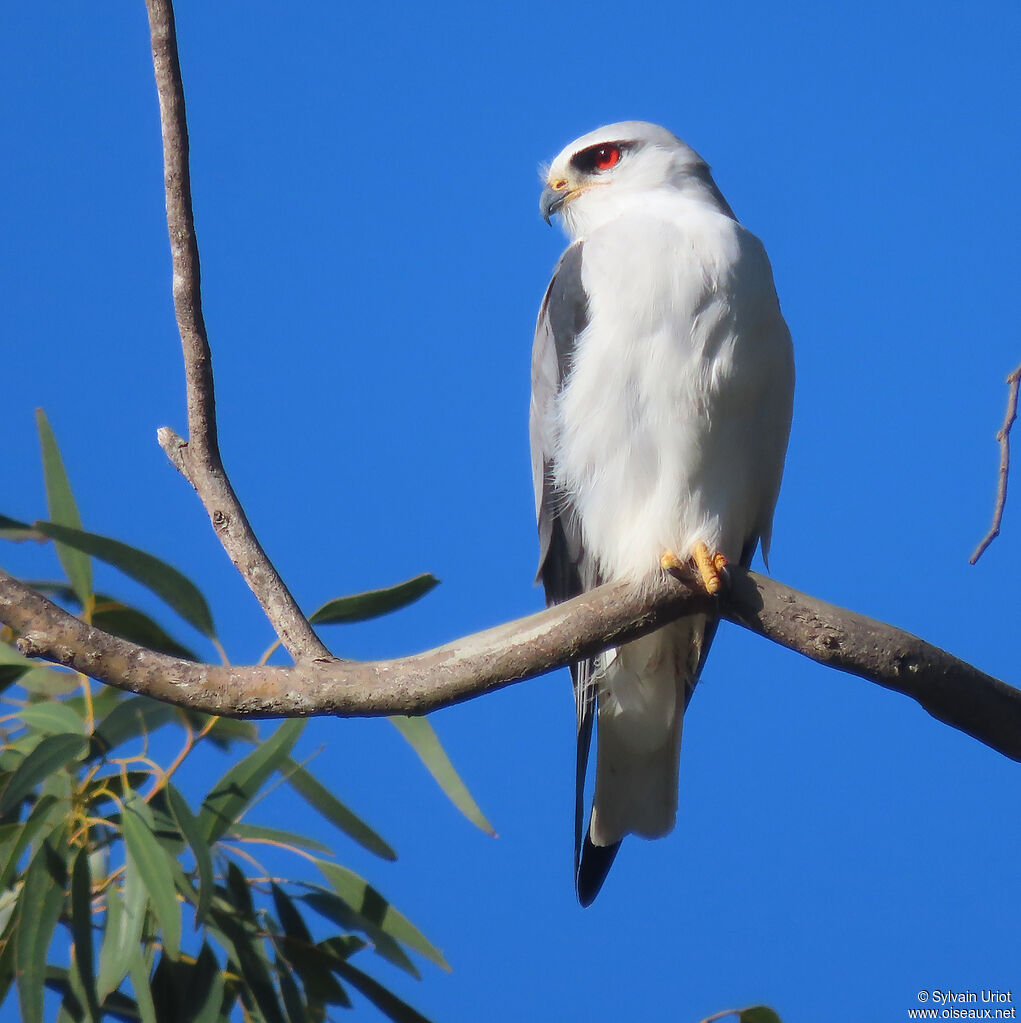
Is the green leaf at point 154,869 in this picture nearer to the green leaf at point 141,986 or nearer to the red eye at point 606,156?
the green leaf at point 141,986

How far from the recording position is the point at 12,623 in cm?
203

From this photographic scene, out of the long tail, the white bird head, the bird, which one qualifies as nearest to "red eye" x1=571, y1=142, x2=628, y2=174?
the white bird head

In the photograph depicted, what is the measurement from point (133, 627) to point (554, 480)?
1.08m

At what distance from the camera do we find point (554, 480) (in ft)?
9.65

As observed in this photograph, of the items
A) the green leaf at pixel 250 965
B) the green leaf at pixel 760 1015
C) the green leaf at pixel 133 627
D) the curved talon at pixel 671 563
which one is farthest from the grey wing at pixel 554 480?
the green leaf at pixel 133 627

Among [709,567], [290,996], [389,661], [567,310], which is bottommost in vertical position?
[290,996]

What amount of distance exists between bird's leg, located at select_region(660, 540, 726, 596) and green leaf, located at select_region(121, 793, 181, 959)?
1.18 m

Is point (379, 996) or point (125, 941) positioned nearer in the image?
point (125, 941)

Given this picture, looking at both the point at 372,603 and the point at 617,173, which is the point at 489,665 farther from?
the point at 617,173

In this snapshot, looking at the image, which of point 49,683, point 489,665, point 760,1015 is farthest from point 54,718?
point 760,1015

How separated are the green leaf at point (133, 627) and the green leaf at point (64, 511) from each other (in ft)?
0.24

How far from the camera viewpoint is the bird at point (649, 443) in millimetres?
2684

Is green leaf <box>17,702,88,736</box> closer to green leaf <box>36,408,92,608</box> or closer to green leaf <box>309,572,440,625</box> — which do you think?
green leaf <box>36,408,92,608</box>

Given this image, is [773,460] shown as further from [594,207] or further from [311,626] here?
[311,626]
